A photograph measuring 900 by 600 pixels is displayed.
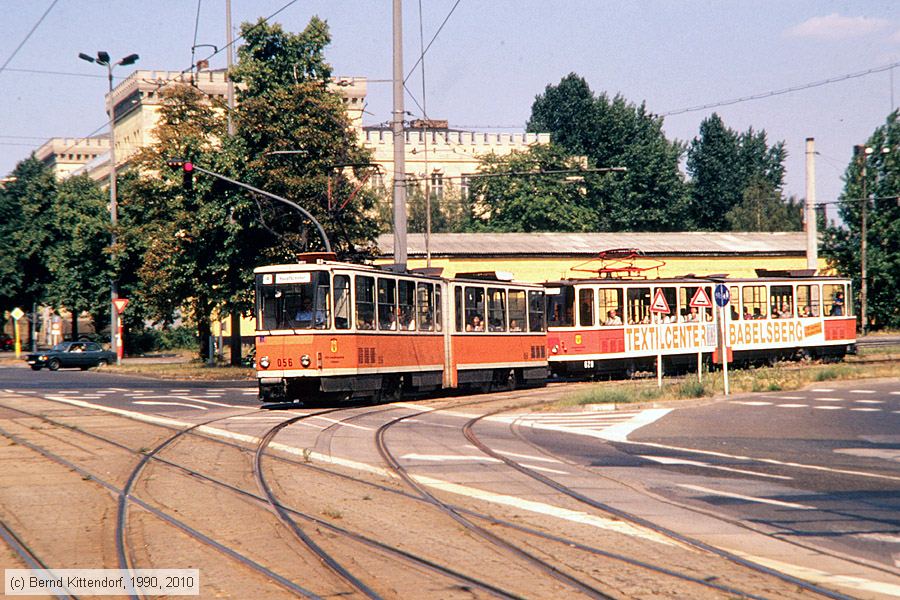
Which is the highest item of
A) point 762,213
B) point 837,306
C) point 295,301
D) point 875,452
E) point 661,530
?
point 762,213

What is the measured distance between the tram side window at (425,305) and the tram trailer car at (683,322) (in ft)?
24.3

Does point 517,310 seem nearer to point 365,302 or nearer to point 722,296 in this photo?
point 722,296

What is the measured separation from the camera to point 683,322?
38344 millimetres

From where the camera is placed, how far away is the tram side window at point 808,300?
41531 millimetres

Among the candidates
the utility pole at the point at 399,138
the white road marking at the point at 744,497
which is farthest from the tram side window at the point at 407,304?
the white road marking at the point at 744,497

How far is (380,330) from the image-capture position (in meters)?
26.6

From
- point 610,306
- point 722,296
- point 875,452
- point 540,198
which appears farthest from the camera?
point 540,198

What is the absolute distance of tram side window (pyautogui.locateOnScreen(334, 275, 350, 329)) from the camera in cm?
2494

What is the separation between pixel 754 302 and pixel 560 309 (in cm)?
791

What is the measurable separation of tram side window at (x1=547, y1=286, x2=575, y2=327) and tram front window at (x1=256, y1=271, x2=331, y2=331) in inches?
500

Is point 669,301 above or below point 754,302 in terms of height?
above

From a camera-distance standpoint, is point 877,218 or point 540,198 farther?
point 540,198

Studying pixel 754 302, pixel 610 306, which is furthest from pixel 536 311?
pixel 754 302

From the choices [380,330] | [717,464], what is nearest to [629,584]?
[717,464]
